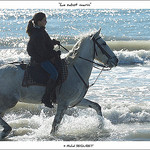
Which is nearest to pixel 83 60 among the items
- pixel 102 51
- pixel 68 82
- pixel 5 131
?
pixel 102 51

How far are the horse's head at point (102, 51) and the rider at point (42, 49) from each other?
0.87 m

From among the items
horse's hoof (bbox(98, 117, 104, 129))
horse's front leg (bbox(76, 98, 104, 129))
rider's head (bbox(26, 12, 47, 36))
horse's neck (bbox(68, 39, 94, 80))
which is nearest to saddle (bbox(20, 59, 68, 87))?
horse's neck (bbox(68, 39, 94, 80))

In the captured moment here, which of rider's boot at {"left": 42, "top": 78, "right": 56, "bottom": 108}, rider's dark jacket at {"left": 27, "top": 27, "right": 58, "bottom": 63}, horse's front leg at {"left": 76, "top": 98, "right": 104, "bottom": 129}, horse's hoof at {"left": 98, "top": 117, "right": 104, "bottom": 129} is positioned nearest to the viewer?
rider's dark jacket at {"left": 27, "top": 27, "right": 58, "bottom": 63}

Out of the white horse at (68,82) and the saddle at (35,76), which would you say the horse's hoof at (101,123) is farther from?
the saddle at (35,76)

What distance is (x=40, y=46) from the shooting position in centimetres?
706

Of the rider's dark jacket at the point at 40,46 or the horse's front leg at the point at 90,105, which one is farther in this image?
the horse's front leg at the point at 90,105

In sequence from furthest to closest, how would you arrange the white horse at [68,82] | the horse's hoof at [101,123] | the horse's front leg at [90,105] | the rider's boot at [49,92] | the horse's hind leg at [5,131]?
the horse's hoof at [101,123] → the horse's front leg at [90,105] → the horse's hind leg at [5,131] → the white horse at [68,82] → the rider's boot at [49,92]

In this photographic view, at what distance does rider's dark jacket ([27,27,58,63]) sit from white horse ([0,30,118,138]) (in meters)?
0.45

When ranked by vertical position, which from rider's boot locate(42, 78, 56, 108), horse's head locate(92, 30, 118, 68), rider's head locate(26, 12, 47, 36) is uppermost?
rider's head locate(26, 12, 47, 36)

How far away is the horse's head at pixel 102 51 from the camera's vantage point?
24.6 ft

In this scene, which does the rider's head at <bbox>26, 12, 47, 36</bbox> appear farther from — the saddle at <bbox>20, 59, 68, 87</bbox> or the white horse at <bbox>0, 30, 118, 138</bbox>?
the white horse at <bbox>0, 30, 118, 138</bbox>

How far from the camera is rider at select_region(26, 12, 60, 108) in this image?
23.2ft

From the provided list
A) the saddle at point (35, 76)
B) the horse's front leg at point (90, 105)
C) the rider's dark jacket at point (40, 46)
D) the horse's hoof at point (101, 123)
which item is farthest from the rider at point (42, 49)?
the horse's hoof at point (101, 123)

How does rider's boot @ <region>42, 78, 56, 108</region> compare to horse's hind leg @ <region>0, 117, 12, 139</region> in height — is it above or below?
above
